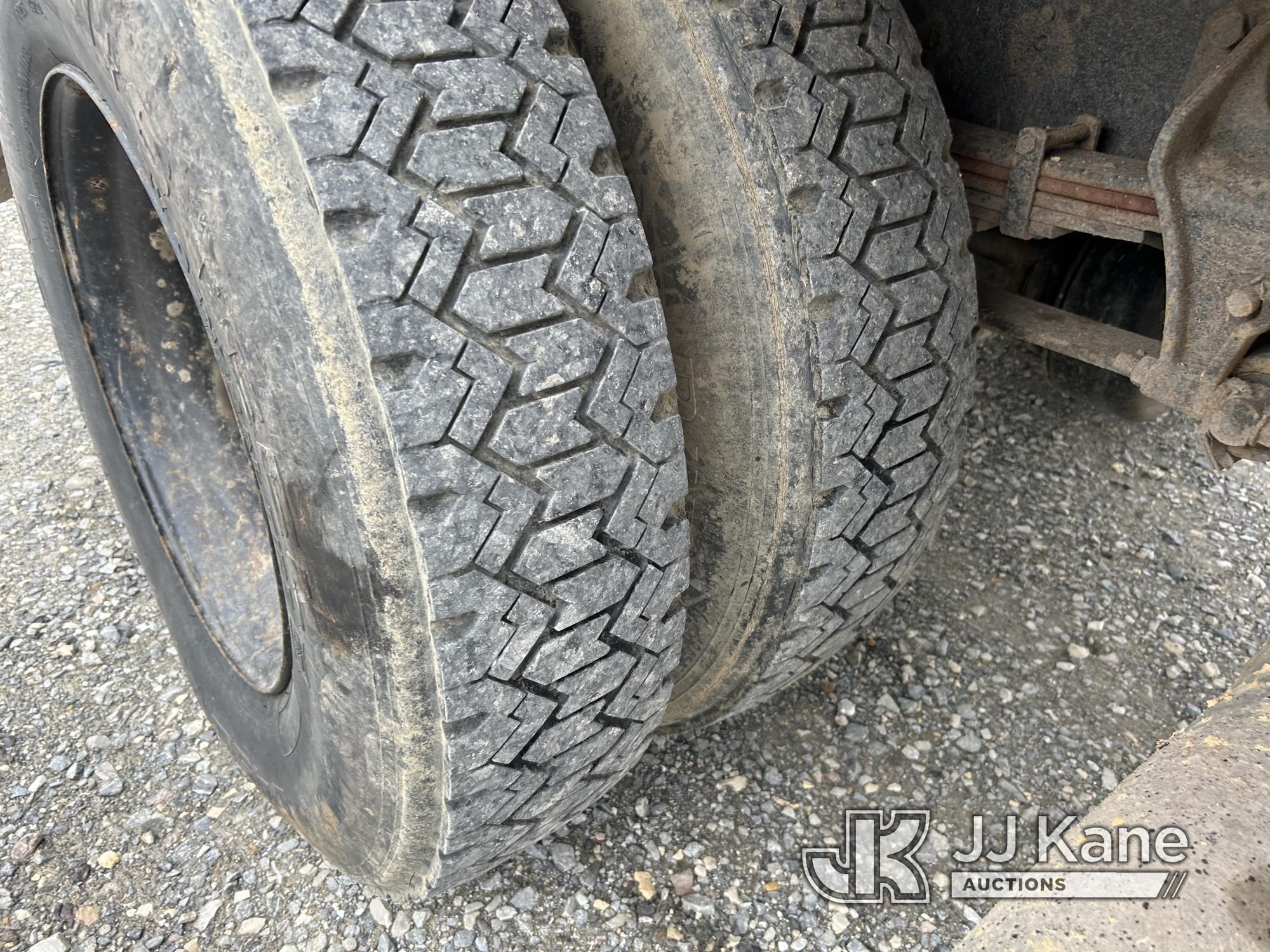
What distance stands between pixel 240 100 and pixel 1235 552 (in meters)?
2.83

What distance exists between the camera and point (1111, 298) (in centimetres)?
249

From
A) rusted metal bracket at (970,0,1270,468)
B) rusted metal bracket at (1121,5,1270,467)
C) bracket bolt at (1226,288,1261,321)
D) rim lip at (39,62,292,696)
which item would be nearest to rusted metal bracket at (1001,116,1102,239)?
rusted metal bracket at (970,0,1270,468)

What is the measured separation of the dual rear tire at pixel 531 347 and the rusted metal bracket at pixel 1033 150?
0.16 m

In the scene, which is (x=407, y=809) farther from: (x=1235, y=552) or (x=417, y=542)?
(x=1235, y=552)

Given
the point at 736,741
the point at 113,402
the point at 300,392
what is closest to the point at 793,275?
the point at 300,392

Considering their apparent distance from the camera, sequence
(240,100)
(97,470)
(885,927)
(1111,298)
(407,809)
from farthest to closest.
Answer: (97,470) < (1111,298) < (885,927) < (407,809) < (240,100)

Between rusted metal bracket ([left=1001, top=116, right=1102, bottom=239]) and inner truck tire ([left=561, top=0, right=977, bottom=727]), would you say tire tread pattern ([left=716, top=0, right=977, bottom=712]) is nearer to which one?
inner truck tire ([left=561, top=0, right=977, bottom=727])

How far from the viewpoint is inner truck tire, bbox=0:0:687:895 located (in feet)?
3.48

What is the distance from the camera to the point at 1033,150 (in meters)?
1.60

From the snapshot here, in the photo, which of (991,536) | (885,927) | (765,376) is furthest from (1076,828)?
(991,536)

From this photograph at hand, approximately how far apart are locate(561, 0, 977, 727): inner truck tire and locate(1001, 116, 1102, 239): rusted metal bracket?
14 cm

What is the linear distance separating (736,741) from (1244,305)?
133 centimetres

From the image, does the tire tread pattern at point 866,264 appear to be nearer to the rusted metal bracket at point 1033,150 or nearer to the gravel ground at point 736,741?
the rusted metal bracket at point 1033,150

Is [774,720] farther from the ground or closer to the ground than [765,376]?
closer to the ground
